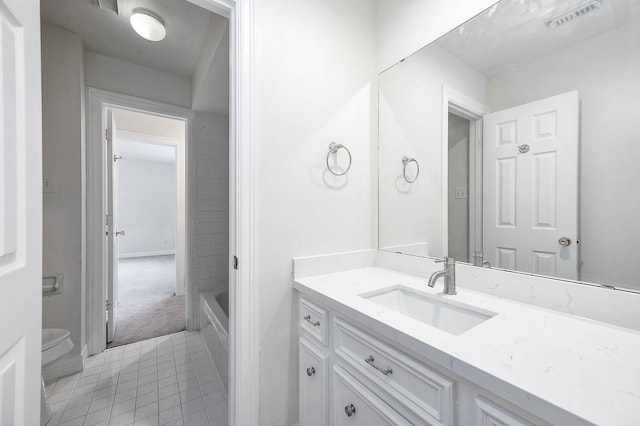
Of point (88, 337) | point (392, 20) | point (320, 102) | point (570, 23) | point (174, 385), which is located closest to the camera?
point (570, 23)

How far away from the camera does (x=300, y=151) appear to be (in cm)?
132

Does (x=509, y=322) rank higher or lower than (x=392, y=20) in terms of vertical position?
lower

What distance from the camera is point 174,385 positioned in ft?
5.84

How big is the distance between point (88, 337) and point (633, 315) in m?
3.22

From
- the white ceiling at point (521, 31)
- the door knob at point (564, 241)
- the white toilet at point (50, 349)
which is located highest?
the white ceiling at point (521, 31)

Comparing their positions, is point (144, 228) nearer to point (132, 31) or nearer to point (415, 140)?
point (132, 31)

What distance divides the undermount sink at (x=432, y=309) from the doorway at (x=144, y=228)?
7.82 ft

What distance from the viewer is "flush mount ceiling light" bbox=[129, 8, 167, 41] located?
177cm

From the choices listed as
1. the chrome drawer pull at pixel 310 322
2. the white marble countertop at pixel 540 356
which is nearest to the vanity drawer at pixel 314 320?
the chrome drawer pull at pixel 310 322

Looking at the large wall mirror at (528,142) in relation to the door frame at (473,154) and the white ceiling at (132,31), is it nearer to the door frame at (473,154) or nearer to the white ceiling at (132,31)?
the door frame at (473,154)

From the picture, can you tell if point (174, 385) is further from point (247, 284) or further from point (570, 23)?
point (570, 23)

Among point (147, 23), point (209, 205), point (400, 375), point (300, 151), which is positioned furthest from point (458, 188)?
point (209, 205)

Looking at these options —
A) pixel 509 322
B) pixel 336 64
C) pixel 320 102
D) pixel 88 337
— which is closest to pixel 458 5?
pixel 336 64

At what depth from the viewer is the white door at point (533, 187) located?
94cm
